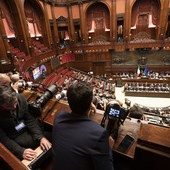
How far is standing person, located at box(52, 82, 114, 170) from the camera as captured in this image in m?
0.83

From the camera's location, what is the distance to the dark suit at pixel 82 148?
83 centimetres

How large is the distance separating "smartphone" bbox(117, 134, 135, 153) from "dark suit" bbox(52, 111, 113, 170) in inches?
18.3

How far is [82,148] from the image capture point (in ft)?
2.72

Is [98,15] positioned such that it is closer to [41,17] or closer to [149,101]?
[41,17]

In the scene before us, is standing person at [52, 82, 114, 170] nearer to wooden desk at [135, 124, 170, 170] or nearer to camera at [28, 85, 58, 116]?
wooden desk at [135, 124, 170, 170]

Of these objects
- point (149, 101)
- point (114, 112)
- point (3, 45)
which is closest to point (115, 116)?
point (114, 112)

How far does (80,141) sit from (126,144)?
74 cm

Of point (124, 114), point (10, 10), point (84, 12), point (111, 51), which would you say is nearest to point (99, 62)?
point (111, 51)

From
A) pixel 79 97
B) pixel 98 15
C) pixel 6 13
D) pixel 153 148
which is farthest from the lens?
pixel 98 15

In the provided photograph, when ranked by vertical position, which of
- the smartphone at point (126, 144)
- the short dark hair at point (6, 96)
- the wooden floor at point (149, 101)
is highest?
the short dark hair at point (6, 96)

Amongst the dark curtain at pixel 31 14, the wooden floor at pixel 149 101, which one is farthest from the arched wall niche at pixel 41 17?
the wooden floor at pixel 149 101

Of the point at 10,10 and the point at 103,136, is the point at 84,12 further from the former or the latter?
the point at 103,136

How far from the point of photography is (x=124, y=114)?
1332mm

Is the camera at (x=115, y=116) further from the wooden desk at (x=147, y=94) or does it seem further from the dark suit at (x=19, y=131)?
the wooden desk at (x=147, y=94)
